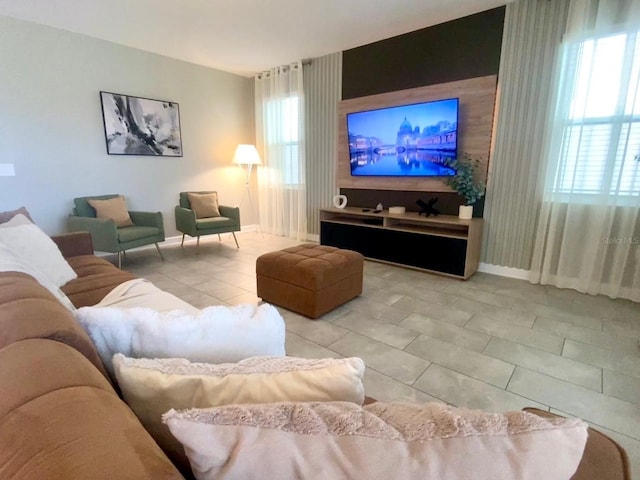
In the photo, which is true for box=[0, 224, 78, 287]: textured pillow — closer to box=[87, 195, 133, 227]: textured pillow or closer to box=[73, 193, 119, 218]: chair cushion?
box=[87, 195, 133, 227]: textured pillow

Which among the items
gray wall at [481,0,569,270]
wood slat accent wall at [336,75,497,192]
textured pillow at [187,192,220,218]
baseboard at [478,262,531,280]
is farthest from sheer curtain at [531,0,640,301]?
textured pillow at [187,192,220,218]

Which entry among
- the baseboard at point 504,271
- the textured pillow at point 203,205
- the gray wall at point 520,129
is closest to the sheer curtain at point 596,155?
the gray wall at point 520,129

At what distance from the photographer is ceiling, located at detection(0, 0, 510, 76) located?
3074 mm

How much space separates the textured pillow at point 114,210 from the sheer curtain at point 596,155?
4560 mm

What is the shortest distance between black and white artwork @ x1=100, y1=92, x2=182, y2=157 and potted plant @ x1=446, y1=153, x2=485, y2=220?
3747 mm

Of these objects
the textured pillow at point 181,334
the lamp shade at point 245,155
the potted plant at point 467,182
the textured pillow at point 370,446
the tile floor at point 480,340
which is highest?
the lamp shade at point 245,155

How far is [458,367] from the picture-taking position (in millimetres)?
1876

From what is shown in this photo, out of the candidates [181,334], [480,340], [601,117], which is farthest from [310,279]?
[601,117]

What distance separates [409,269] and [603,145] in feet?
6.58

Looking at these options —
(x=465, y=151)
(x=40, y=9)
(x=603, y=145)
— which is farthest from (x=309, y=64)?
(x=603, y=145)

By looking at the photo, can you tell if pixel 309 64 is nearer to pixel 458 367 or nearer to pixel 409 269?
pixel 409 269

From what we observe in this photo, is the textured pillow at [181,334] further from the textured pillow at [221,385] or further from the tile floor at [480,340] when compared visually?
the tile floor at [480,340]

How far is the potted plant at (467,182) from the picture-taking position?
11.0ft

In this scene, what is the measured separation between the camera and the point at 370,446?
0.44 meters
